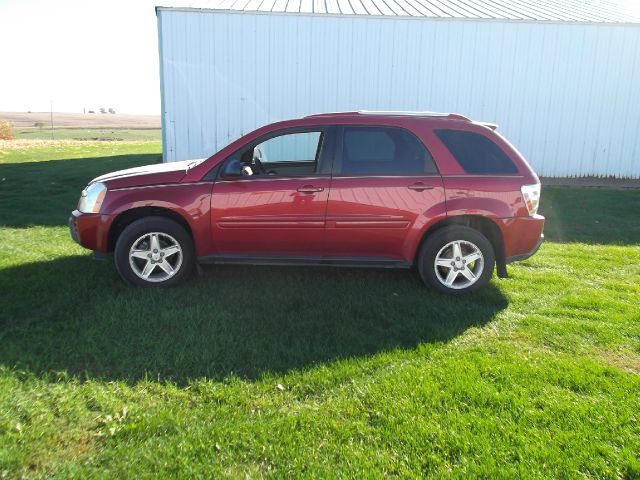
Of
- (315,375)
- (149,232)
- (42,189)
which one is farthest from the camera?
(42,189)

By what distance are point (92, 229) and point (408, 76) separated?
912 cm

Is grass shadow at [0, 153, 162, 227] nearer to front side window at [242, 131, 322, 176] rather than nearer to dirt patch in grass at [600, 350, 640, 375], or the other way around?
front side window at [242, 131, 322, 176]

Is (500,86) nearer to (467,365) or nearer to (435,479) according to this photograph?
(467,365)

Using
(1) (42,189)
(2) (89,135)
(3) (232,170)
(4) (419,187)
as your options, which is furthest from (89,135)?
(4) (419,187)

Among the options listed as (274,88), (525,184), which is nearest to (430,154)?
(525,184)

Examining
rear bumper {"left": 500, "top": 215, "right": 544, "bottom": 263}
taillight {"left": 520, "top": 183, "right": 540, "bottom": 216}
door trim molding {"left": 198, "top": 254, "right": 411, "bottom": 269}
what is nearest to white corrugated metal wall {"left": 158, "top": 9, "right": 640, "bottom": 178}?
door trim molding {"left": 198, "top": 254, "right": 411, "bottom": 269}

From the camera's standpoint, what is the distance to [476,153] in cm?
457

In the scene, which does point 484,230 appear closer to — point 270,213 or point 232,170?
point 270,213

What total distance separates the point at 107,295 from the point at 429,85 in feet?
31.8

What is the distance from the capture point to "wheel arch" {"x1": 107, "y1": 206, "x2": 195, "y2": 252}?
4.64m

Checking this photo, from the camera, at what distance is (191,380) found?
9.99 ft

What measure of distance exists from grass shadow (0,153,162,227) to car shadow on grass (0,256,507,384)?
3.06 metres

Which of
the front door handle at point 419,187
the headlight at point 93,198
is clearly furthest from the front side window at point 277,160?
the headlight at point 93,198

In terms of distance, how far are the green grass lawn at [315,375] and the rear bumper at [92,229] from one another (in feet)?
1.32
